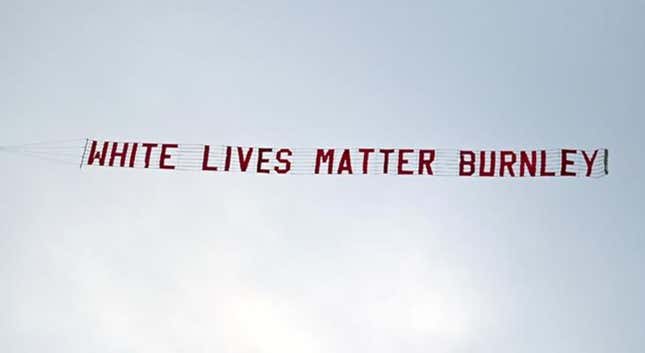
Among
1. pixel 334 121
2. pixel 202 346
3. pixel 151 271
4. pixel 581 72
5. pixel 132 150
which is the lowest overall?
pixel 202 346

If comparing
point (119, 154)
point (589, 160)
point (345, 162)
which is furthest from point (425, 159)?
point (119, 154)

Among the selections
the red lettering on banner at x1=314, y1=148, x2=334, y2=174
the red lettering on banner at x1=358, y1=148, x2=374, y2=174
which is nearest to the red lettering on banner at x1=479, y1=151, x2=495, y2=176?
the red lettering on banner at x1=358, y1=148, x2=374, y2=174

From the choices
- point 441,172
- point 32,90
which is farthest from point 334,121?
point 32,90

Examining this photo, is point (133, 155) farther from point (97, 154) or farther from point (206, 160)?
point (206, 160)

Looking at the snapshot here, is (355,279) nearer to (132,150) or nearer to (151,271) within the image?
(151,271)

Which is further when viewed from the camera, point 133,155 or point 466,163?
point 133,155

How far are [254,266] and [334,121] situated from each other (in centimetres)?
102

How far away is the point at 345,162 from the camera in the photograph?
4.85 meters

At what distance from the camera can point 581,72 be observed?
5.02 meters

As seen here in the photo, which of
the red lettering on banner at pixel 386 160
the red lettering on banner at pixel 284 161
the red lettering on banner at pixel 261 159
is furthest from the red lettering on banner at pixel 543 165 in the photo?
the red lettering on banner at pixel 261 159

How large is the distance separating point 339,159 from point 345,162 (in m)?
0.12

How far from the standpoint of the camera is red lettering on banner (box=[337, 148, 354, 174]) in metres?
4.78

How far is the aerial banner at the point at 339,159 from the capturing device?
15.4 feet

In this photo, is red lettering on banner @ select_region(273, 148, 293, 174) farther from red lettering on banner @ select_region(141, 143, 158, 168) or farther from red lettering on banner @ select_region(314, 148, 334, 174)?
red lettering on banner @ select_region(141, 143, 158, 168)
